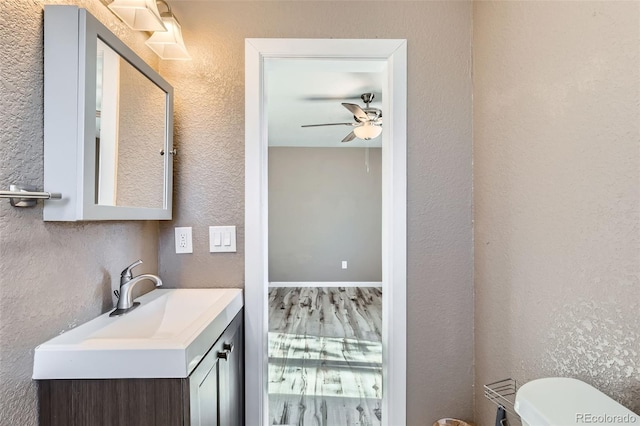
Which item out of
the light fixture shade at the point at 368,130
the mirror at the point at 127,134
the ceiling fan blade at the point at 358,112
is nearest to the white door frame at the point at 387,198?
the mirror at the point at 127,134

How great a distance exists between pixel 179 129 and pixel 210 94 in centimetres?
22

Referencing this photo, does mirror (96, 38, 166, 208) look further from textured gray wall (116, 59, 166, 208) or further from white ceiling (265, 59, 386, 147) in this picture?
white ceiling (265, 59, 386, 147)

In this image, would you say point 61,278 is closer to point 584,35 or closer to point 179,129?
point 179,129

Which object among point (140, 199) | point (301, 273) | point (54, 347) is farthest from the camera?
point (301, 273)

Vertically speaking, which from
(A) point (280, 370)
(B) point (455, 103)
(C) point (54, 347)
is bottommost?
(A) point (280, 370)

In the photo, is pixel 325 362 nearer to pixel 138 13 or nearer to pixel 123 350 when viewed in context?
pixel 123 350

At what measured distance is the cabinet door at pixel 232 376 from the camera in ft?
3.97

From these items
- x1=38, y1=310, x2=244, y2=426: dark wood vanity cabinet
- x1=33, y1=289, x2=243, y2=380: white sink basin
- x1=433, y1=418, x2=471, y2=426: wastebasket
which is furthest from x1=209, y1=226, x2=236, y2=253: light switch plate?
x1=433, y1=418, x2=471, y2=426: wastebasket

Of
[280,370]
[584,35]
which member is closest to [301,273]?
[280,370]

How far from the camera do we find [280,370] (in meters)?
2.51

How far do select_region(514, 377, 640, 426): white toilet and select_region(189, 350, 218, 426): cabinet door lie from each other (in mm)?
826

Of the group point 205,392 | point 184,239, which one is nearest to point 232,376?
point 205,392

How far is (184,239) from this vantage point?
61.2 inches

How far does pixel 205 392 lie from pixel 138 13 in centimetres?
131
